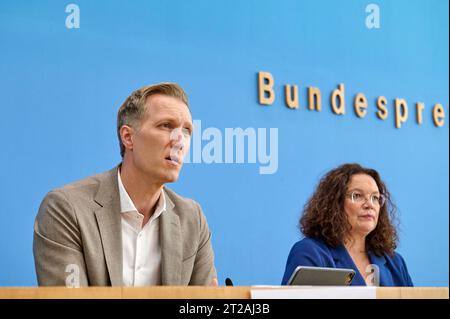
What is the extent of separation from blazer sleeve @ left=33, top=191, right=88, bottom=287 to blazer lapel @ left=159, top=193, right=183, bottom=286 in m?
0.25

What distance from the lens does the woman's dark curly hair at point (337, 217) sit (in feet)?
8.98

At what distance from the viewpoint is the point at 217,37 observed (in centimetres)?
331

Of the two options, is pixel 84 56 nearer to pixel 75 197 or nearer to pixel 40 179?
pixel 40 179

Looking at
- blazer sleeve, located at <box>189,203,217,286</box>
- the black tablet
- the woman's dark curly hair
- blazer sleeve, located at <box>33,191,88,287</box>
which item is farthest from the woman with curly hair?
blazer sleeve, located at <box>33,191,88,287</box>

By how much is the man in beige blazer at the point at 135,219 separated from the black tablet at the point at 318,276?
18.0 inches

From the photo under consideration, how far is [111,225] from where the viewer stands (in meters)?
2.13

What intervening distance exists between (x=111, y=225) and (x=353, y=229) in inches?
41.1

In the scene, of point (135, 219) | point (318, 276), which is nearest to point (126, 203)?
point (135, 219)

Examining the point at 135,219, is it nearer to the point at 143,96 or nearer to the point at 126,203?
the point at 126,203

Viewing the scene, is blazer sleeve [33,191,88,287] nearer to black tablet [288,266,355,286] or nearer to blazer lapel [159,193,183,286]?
blazer lapel [159,193,183,286]

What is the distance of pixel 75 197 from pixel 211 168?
1.18 m

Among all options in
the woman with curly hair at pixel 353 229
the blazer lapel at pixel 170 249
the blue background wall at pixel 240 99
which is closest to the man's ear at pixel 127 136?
the blazer lapel at pixel 170 249

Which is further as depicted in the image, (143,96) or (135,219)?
(143,96)

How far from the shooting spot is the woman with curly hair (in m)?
2.67
